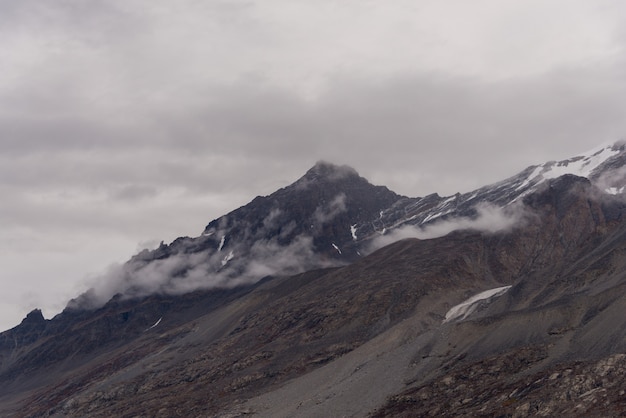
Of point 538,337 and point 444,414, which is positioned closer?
point 444,414

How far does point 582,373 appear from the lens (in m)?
132

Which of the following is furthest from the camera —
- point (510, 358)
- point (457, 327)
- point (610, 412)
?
point (457, 327)

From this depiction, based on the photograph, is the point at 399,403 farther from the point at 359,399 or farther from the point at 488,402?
the point at 488,402

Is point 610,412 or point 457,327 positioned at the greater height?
point 457,327

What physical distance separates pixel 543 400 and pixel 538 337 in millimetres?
34966

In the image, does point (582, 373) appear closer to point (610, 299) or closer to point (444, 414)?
point (444, 414)

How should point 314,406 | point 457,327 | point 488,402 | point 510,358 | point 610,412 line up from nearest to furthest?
point 610,412 < point 488,402 < point 510,358 < point 314,406 < point 457,327

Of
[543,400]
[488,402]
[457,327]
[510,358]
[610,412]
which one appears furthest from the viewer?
[457,327]

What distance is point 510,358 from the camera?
6102 inches

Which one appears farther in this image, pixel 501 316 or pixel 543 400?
pixel 501 316

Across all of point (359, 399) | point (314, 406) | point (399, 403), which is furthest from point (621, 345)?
point (314, 406)

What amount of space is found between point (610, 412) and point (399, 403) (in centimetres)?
4759

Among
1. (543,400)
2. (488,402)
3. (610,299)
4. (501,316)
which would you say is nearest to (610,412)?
(543,400)

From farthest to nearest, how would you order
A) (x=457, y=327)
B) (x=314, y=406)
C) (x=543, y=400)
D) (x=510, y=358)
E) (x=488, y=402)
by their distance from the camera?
(x=457, y=327), (x=314, y=406), (x=510, y=358), (x=488, y=402), (x=543, y=400)
